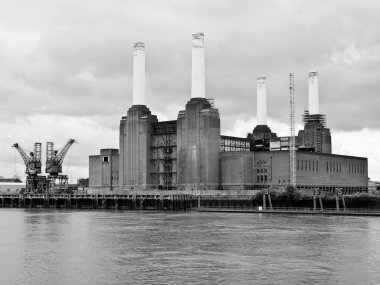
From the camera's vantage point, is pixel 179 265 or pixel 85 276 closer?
pixel 85 276

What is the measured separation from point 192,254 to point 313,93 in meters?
101

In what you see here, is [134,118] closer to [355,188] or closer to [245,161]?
[245,161]

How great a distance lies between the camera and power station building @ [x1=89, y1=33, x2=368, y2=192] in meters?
125

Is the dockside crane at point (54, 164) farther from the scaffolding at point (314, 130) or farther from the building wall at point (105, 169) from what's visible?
the scaffolding at point (314, 130)

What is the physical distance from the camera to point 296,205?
105 m

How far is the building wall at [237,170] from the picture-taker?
12625 cm

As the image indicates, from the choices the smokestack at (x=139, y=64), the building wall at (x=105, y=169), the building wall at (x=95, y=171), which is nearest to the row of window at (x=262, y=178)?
the smokestack at (x=139, y=64)

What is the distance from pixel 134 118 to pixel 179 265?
9734 centimetres

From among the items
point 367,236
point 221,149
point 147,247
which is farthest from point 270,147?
point 147,247

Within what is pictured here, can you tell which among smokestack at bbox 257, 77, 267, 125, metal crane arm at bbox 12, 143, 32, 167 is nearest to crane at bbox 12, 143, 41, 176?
metal crane arm at bbox 12, 143, 32, 167

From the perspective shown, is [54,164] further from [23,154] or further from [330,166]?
[330,166]

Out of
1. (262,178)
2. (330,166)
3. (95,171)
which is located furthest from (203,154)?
(95,171)

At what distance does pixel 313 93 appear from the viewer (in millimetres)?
140625

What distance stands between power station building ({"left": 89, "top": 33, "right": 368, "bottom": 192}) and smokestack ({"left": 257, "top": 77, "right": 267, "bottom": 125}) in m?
0.22
